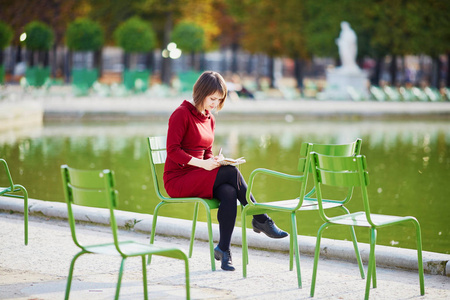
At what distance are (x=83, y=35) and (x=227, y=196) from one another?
1288 inches

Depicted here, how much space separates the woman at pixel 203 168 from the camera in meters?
5.41

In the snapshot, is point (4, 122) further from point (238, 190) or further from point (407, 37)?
point (407, 37)

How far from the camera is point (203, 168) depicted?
18.2ft

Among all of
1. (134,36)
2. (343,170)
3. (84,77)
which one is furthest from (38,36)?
(343,170)

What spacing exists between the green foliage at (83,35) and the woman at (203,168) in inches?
1271

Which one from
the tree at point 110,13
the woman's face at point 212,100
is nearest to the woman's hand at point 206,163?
the woman's face at point 212,100

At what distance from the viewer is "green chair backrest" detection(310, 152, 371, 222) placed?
454 cm

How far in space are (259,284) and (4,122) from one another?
51.4 feet

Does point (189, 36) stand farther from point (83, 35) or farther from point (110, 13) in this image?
point (110, 13)

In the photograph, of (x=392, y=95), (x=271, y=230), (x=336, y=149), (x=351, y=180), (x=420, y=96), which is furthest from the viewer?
(x=392, y=95)

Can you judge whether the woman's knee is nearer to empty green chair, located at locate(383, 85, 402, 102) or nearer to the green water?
the green water

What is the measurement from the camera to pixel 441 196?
10375 mm

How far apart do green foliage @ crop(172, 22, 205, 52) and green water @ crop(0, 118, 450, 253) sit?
1497 centimetres

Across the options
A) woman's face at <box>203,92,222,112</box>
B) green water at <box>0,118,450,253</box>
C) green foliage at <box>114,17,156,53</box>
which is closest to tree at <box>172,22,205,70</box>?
green foliage at <box>114,17,156,53</box>
